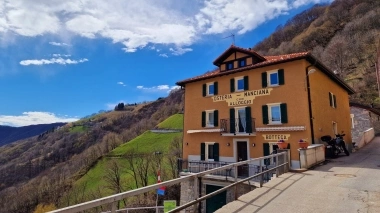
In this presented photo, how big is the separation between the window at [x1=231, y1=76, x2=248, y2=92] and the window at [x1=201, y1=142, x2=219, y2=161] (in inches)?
190

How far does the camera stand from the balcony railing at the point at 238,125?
1841 cm

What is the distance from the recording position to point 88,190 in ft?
138

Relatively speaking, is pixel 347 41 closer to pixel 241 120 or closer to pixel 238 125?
pixel 241 120

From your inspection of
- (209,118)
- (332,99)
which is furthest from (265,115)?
(332,99)

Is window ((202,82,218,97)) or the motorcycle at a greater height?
window ((202,82,218,97))

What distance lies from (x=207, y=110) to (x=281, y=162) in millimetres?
10786

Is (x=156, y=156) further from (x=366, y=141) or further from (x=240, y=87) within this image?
(x=366, y=141)

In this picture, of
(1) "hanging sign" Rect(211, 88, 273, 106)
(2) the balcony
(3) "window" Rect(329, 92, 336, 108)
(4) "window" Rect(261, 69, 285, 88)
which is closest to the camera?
(2) the balcony

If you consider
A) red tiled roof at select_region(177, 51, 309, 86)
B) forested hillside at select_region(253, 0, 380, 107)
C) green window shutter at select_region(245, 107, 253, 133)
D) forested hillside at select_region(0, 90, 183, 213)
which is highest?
forested hillside at select_region(253, 0, 380, 107)

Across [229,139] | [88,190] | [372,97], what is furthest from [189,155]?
[372,97]

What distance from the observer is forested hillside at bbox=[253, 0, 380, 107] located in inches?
1815

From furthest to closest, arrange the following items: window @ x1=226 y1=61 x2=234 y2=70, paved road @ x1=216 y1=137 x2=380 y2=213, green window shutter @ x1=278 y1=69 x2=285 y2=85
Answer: window @ x1=226 y1=61 x2=234 y2=70, green window shutter @ x1=278 y1=69 x2=285 y2=85, paved road @ x1=216 y1=137 x2=380 y2=213

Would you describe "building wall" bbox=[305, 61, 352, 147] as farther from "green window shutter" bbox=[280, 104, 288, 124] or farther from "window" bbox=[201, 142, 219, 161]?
"window" bbox=[201, 142, 219, 161]

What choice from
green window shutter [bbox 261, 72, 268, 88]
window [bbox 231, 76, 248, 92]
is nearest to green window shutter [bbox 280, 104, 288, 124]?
green window shutter [bbox 261, 72, 268, 88]
